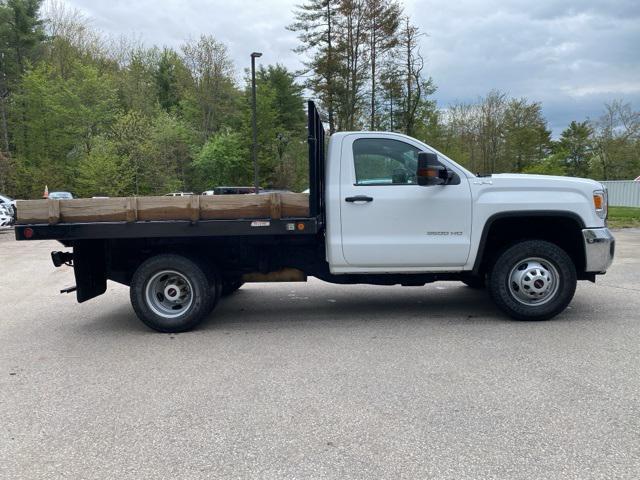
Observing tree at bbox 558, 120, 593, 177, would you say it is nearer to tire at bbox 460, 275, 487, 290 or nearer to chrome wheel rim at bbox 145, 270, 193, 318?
tire at bbox 460, 275, 487, 290

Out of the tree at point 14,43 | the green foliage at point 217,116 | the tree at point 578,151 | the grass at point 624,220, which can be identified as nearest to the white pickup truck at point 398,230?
the grass at point 624,220

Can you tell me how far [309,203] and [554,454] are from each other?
11.4 ft

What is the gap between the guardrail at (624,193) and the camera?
33.6m

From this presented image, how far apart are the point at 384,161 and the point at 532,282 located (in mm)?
2132

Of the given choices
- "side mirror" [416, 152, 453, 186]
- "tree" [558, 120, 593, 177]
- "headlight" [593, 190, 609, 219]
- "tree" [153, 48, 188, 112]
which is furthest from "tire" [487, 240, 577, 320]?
"tree" [153, 48, 188, 112]

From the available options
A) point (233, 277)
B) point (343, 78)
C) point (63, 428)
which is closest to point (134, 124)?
point (343, 78)

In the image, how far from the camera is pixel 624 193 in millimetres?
34844

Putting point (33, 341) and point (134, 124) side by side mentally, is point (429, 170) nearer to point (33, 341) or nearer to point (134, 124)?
point (33, 341)

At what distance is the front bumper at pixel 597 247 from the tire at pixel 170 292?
4230 mm

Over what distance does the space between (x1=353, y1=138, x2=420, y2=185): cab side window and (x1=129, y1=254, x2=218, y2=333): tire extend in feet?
6.88

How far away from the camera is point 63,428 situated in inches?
142

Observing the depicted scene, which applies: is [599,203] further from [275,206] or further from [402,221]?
[275,206]

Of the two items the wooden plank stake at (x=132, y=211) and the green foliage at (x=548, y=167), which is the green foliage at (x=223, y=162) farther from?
the wooden plank stake at (x=132, y=211)

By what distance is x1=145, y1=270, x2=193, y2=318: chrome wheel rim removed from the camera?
595cm
